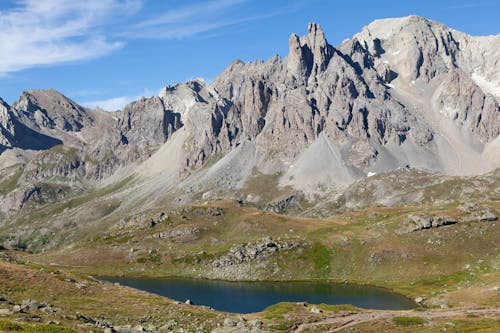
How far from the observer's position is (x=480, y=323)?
8538 cm

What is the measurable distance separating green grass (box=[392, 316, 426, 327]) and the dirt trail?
3.29 m

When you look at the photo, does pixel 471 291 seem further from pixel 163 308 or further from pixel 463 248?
pixel 163 308

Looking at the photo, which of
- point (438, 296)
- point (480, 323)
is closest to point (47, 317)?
point (480, 323)

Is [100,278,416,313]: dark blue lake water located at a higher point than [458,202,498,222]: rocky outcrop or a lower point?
lower

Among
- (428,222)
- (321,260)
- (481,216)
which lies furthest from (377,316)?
(481,216)

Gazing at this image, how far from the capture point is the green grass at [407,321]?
8731cm

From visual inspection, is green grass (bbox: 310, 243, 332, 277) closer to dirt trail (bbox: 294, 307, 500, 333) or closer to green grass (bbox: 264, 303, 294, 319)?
green grass (bbox: 264, 303, 294, 319)

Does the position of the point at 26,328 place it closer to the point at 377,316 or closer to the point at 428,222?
the point at 377,316

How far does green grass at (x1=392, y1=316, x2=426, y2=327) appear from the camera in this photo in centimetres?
8731

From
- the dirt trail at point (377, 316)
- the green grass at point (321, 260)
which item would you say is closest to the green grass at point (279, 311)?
the dirt trail at point (377, 316)

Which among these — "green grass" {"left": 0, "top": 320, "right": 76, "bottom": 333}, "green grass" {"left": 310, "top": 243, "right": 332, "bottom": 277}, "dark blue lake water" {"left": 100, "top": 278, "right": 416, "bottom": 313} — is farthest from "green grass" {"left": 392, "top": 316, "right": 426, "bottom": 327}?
"green grass" {"left": 310, "top": 243, "right": 332, "bottom": 277}

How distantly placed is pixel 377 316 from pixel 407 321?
353 inches

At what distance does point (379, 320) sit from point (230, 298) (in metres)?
68.2

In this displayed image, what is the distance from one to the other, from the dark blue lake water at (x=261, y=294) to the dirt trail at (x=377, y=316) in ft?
102
